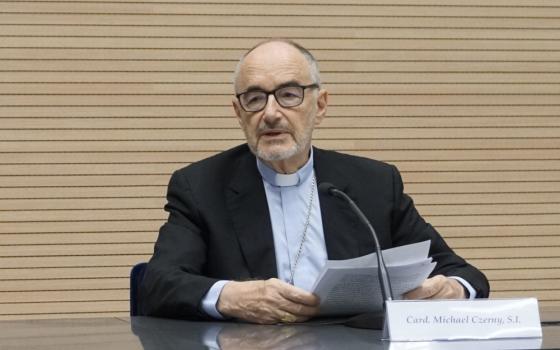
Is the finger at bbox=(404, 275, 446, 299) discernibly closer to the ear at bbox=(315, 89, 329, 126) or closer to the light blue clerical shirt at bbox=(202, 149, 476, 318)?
the light blue clerical shirt at bbox=(202, 149, 476, 318)

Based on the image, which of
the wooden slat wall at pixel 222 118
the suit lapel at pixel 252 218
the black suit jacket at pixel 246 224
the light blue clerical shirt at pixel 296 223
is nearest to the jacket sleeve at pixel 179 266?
the black suit jacket at pixel 246 224

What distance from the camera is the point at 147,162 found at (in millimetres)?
5492

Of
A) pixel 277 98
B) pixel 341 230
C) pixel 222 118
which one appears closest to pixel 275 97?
pixel 277 98

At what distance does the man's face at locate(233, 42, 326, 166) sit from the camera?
9.74ft

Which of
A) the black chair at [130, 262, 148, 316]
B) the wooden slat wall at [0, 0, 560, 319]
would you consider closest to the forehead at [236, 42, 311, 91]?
the black chair at [130, 262, 148, 316]

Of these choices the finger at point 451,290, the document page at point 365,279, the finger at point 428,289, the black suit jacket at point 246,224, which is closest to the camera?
the document page at point 365,279

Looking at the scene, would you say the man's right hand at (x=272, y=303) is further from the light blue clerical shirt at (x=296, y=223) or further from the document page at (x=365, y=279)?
the light blue clerical shirt at (x=296, y=223)

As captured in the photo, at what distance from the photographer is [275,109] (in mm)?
2988

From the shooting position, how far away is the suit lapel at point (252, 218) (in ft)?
9.71

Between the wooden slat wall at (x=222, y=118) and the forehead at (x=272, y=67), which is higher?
the forehead at (x=272, y=67)

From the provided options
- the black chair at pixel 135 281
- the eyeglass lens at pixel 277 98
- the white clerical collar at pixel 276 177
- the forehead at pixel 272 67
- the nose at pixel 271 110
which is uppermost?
the forehead at pixel 272 67

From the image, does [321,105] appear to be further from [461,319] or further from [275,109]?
[461,319]

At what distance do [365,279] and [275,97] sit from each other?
2.49ft

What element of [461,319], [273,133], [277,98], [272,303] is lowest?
[272,303]
